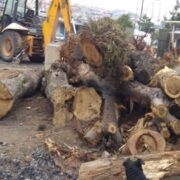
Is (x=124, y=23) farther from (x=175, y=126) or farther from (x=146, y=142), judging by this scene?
(x=146, y=142)

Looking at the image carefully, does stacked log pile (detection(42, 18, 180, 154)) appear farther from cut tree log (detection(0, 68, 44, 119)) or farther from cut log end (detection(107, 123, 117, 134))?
cut tree log (detection(0, 68, 44, 119))

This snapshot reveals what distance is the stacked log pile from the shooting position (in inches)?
246

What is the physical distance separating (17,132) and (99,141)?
1.38 m

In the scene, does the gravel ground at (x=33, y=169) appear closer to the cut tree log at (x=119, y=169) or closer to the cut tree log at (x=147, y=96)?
the cut tree log at (x=119, y=169)

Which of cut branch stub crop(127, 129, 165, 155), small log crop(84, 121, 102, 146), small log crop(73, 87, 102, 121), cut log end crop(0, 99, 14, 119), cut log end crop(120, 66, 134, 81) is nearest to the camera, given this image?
cut branch stub crop(127, 129, 165, 155)

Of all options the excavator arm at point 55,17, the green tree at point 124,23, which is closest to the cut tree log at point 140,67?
the green tree at point 124,23

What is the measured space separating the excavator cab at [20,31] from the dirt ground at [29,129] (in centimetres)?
636

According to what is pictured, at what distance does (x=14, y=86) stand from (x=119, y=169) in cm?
333

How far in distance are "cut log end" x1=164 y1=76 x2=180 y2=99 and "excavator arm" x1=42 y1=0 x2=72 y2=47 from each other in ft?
20.0

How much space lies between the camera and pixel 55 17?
12.7 meters

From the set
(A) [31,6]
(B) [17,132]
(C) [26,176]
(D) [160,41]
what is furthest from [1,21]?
(C) [26,176]

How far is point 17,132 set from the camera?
7023 millimetres

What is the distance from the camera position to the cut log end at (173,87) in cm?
642

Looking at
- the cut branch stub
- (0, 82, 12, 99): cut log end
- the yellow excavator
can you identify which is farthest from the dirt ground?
the yellow excavator
